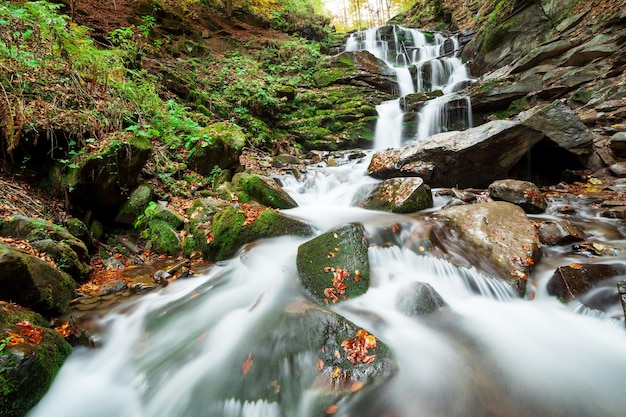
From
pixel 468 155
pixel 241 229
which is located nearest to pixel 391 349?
pixel 241 229

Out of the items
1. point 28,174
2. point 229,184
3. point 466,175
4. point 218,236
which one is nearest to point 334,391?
point 218,236

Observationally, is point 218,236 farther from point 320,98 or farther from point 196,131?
point 320,98

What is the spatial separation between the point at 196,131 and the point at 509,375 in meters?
7.15

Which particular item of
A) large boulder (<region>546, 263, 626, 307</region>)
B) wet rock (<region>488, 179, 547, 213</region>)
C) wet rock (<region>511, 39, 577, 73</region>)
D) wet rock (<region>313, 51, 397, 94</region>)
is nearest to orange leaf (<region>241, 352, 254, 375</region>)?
large boulder (<region>546, 263, 626, 307</region>)

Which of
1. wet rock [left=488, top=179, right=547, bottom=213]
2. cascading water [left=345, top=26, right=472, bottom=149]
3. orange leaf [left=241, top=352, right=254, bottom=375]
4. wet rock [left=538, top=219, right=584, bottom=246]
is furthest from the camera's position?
cascading water [left=345, top=26, right=472, bottom=149]

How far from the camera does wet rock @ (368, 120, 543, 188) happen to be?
627 centimetres

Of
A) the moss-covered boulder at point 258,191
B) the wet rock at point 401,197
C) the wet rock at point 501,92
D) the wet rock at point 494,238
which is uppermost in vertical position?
the wet rock at point 501,92

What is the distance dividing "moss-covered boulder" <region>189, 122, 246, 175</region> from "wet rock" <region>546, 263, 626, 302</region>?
6235 mm

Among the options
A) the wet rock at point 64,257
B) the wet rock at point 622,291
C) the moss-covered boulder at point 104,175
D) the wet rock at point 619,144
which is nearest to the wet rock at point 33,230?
the wet rock at point 64,257

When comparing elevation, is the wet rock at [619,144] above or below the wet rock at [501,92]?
below

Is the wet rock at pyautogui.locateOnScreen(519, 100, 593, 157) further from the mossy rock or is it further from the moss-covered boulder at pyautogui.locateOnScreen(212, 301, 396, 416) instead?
the mossy rock

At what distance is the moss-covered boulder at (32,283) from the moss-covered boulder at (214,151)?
3.83m

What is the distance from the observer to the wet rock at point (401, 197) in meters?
5.45

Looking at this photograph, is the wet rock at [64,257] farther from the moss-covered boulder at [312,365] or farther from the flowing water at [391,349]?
the moss-covered boulder at [312,365]
